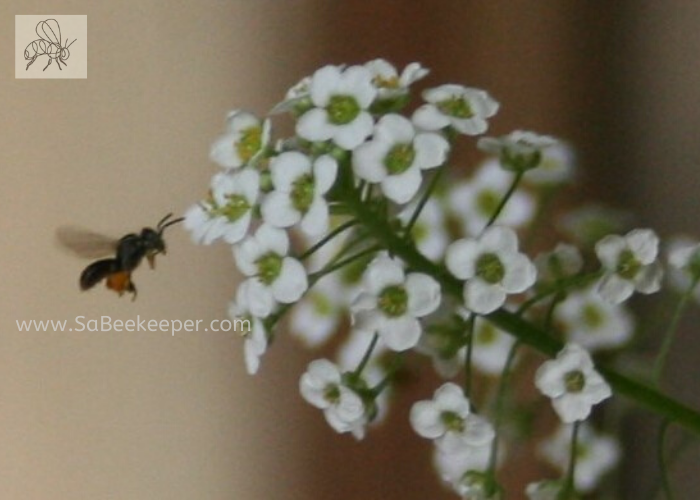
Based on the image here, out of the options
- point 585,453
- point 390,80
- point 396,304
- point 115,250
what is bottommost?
point 585,453

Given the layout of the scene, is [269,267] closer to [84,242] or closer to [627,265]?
[627,265]

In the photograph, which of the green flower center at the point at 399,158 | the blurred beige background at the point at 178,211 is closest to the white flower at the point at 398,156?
the green flower center at the point at 399,158

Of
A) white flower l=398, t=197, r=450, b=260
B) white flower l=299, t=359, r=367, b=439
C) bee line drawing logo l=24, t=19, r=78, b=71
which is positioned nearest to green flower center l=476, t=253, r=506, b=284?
white flower l=299, t=359, r=367, b=439

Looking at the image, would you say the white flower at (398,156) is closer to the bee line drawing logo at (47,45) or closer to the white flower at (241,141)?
the white flower at (241,141)

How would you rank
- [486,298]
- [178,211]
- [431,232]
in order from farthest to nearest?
[178,211] → [431,232] → [486,298]

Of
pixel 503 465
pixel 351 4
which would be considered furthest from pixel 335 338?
pixel 351 4

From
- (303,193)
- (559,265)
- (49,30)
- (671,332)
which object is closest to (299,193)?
(303,193)

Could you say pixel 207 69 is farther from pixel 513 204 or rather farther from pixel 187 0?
pixel 513 204
